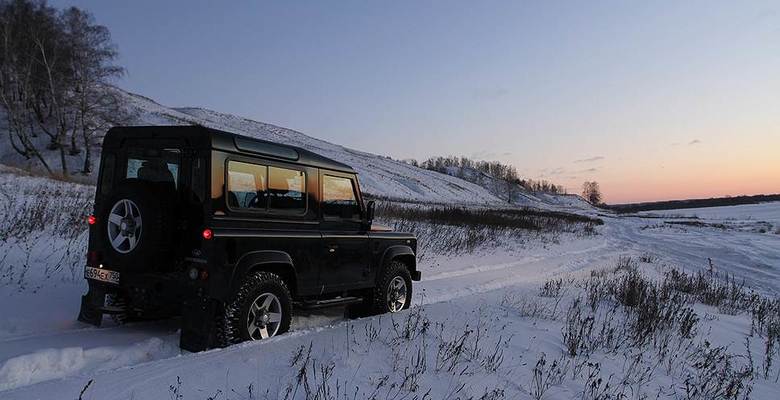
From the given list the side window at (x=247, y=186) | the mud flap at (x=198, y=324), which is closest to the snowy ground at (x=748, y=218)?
the side window at (x=247, y=186)

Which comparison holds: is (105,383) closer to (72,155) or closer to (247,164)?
(247,164)

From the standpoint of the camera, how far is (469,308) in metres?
7.59

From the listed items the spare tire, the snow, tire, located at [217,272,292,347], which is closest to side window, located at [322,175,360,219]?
tire, located at [217,272,292,347]

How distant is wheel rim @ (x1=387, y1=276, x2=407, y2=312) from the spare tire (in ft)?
10.4

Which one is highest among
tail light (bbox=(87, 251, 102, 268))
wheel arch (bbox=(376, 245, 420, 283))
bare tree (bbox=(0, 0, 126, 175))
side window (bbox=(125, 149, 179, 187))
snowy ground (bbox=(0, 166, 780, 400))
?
bare tree (bbox=(0, 0, 126, 175))

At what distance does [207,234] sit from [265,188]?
89cm

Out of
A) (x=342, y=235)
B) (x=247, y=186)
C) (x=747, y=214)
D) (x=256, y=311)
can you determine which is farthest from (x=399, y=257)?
(x=747, y=214)

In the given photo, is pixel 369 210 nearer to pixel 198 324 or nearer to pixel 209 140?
pixel 209 140

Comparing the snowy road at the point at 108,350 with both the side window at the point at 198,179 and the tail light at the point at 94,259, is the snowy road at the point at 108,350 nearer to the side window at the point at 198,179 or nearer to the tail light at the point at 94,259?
the tail light at the point at 94,259

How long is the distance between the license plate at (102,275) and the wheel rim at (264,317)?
1.30 m

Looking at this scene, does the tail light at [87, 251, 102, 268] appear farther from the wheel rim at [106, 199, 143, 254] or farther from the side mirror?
the side mirror

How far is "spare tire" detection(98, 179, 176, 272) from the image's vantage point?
462 cm

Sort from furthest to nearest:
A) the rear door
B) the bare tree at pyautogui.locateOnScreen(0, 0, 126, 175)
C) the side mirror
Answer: the bare tree at pyautogui.locateOnScreen(0, 0, 126, 175)
the side mirror
the rear door

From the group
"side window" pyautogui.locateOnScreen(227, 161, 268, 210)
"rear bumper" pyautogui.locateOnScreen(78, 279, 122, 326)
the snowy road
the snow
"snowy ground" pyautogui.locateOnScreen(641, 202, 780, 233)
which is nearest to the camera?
the snowy road
